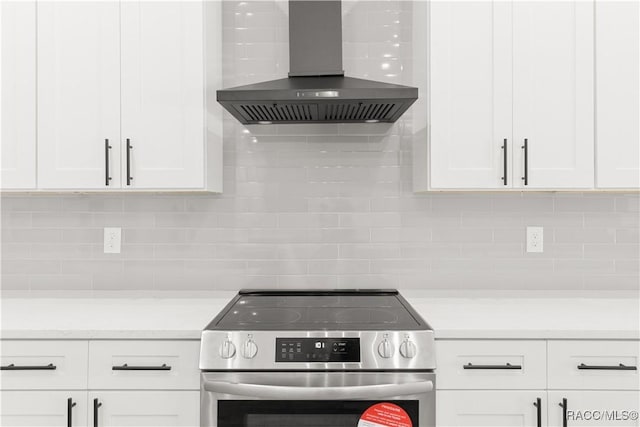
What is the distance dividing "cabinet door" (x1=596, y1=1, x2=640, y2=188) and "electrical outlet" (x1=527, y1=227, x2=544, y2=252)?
17.6 inches

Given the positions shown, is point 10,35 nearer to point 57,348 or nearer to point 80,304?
point 80,304

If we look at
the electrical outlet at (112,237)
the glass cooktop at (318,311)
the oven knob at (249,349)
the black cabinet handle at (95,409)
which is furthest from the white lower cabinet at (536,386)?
the electrical outlet at (112,237)

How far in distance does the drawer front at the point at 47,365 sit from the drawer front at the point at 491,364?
1.26 m

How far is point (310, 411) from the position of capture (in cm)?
146

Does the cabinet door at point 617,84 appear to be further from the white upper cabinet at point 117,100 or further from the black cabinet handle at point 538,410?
the white upper cabinet at point 117,100

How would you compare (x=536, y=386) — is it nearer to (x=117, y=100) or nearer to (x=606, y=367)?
(x=606, y=367)

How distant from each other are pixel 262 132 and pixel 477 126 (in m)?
1.01

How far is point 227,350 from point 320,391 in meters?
0.34

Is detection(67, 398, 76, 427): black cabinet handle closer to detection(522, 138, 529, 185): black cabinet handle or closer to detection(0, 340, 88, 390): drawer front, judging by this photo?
detection(0, 340, 88, 390): drawer front

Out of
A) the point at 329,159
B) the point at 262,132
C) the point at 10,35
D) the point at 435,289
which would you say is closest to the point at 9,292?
the point at 10,35

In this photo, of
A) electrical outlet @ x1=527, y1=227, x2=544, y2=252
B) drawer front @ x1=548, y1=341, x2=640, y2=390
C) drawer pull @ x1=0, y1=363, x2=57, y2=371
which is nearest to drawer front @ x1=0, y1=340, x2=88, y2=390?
drawer pull @ x1=0, y1=363, x2=57, y2=371

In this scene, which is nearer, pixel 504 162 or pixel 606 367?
pixel 606 367

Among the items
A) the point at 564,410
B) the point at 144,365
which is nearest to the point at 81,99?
the point at 144,365

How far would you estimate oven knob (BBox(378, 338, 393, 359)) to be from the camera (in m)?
1.46
